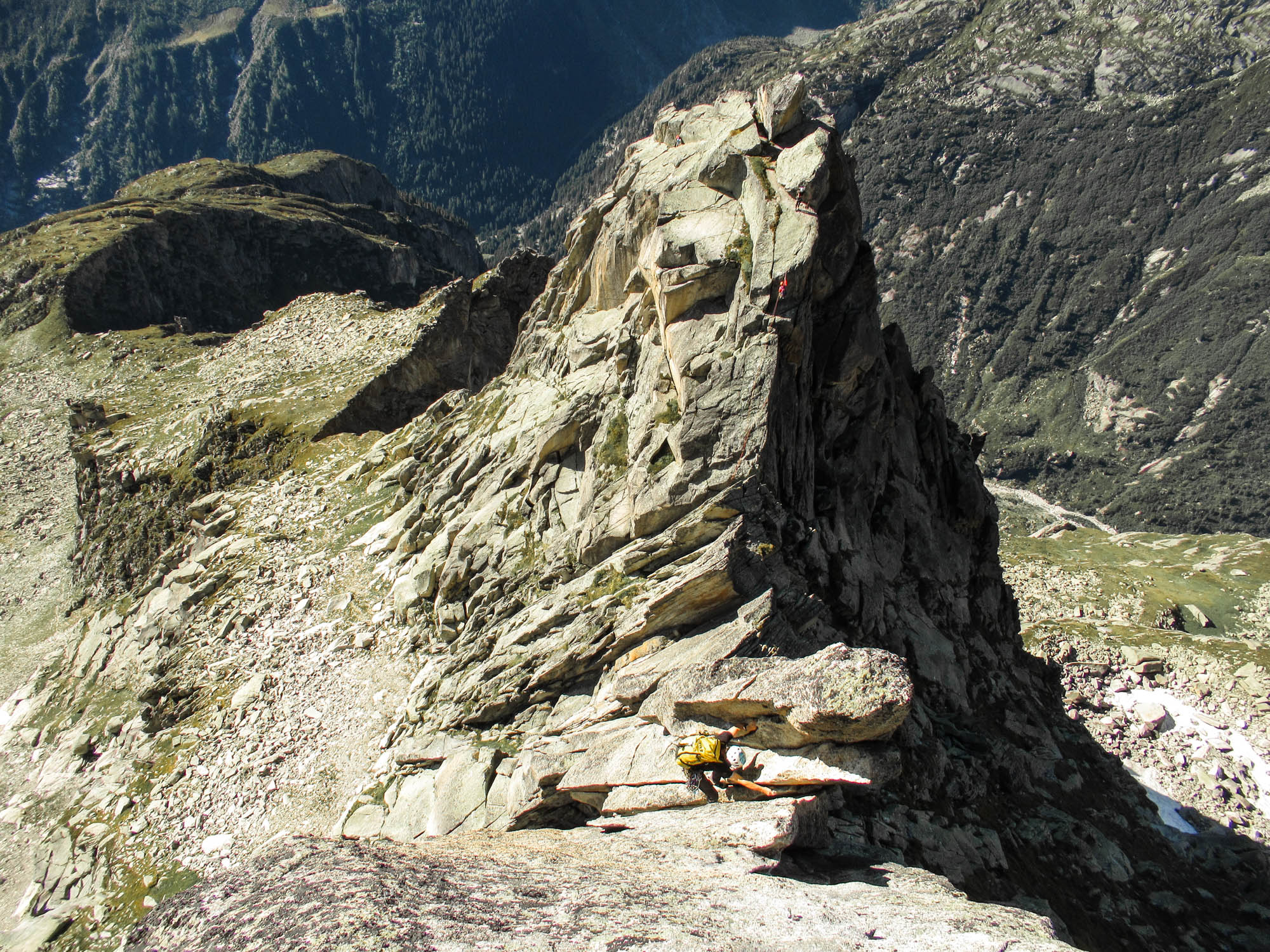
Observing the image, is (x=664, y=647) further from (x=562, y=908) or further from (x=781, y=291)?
(x=781, y=291)

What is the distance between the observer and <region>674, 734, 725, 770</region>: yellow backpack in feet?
47.6

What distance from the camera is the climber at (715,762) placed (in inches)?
572

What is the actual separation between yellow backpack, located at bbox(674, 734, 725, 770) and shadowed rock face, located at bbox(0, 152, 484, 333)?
8902 centimetres

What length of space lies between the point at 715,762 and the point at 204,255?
4784 inches

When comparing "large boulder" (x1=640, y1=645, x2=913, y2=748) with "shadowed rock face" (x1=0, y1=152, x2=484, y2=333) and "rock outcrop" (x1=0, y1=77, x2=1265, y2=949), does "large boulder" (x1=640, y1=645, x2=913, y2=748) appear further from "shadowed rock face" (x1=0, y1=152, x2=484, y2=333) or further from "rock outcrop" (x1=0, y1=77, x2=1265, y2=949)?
"shadowed rock face" (x1=0, y1=152, x2=484, y2=333)

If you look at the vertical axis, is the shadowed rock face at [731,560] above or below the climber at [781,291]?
below

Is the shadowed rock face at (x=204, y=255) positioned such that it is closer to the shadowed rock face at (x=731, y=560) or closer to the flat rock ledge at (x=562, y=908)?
the shadowed rock face at (x=731, y=560)

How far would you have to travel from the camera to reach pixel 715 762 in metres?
14.6

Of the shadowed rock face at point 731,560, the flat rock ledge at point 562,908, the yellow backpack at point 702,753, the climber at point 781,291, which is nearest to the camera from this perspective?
the flat rock ledge at point 562,908

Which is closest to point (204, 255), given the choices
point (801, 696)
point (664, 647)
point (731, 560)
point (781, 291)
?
point (781, 291)


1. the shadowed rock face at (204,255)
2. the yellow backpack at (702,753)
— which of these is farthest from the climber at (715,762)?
the shadowed rock face at (204,255)

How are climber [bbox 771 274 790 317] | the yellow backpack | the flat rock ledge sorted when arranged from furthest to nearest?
climber [bbox 771 274 790 317], the yellow backpack, the flat rock ledge

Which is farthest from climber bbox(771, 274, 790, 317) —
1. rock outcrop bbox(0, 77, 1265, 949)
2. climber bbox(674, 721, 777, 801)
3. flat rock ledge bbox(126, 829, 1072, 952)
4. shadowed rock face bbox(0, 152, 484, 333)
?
shadowed rock face bbox(0, 152, 484, 333)

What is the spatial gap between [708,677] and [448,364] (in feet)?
138
